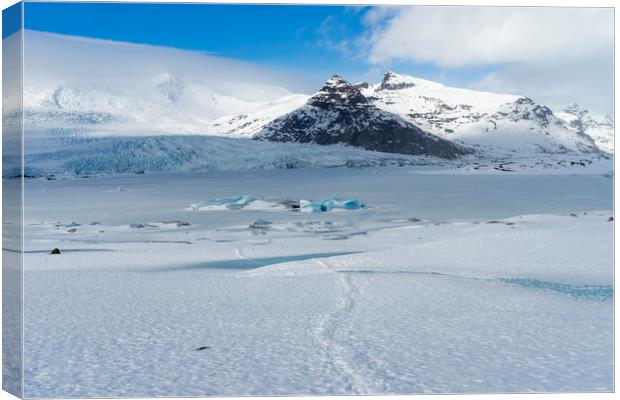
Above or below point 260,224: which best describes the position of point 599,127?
above

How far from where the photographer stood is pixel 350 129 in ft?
168

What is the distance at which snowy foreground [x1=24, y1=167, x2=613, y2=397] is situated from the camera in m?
3.32

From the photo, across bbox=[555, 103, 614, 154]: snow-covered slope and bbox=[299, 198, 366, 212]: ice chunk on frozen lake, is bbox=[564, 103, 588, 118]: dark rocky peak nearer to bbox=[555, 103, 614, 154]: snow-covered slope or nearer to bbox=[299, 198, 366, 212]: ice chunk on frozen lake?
bbox=[555, 103, 614, 154]: snow-covered slope

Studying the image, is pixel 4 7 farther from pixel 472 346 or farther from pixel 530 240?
pixel 530 240

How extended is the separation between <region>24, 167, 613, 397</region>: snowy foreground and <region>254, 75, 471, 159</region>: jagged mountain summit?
1499 inches

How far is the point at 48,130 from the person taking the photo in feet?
126

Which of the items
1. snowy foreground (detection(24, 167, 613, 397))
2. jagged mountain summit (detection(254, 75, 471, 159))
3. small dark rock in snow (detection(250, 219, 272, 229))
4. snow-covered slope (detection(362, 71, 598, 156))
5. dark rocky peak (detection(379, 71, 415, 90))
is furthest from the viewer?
snow-covered slope (detection(362, 71, 598, 156))

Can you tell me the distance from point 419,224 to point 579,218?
2.86m

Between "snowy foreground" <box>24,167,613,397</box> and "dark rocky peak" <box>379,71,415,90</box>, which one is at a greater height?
"dark rocky peak" <box>379,71,415,90</box>

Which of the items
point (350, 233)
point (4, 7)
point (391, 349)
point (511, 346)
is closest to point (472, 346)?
point (511, 346)

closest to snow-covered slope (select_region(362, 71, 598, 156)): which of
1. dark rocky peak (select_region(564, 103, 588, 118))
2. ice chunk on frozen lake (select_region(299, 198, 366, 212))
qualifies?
dark rocky peak (select_region(564, 103, 588, 118))

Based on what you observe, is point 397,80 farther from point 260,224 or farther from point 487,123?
point 487,123

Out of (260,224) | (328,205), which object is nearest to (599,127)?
(328,205)

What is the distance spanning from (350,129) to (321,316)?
156 ft
